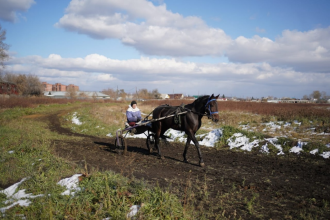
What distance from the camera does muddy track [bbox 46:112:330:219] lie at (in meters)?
4.98

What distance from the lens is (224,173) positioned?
7230 mm

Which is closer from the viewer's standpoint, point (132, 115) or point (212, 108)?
point (212, 108)

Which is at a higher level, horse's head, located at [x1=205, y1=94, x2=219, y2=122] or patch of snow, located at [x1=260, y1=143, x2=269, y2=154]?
horse's head, located at [x1=205, y1=94, x2=219, y2=122]

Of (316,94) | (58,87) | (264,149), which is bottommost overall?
(264,149)

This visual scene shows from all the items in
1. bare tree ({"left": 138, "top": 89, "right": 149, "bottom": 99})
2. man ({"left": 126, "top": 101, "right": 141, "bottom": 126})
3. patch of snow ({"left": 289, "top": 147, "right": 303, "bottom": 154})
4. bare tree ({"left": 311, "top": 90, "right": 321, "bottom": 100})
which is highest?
bare tree ({"left": 311, "top": 90, "right": 321, "bottom": 100})

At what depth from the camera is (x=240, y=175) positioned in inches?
279

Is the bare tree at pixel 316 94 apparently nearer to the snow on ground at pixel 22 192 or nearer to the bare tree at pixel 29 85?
the bare tree at pixel 29 85

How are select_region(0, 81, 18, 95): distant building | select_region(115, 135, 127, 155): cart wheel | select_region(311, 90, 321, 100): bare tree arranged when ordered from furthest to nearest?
1. select_region(311, 90, 321, 100): bare tree
2. select_region(0, 81, 18, 95): distant building
3. select_region(115, 135, 127, 155): cart wheel

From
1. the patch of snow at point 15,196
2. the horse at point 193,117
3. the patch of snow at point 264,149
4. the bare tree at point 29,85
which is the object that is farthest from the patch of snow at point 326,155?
the bare tree at point 29,85

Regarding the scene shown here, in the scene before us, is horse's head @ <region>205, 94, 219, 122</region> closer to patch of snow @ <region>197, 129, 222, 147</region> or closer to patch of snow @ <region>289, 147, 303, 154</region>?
patch of snow @ <region>289, 147, 303, 154</region>

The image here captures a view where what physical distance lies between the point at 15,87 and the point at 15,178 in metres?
78.9

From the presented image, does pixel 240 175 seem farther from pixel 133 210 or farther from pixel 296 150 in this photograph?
pixel 296 150

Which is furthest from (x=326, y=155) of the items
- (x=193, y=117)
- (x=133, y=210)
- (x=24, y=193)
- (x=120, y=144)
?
(x=24, y=193)

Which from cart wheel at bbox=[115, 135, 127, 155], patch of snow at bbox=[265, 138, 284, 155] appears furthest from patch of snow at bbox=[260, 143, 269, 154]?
cart wheel at bbox=[115, 135, 127, 155]
